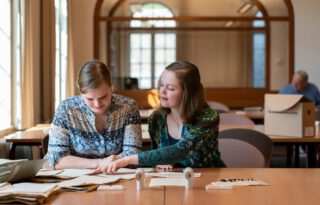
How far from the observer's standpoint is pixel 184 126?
3080mm

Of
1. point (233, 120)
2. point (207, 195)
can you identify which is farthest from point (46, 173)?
point (233, 120)

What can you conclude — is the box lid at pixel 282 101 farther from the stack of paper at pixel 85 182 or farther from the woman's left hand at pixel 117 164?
the stack of paper at pixel 85 182

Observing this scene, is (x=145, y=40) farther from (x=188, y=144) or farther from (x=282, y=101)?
(x=188, y=144)

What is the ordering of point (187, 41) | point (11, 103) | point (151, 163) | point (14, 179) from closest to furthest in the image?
point (14, 179) < point (151, 163) < point (11, 103) < point (187, 41)

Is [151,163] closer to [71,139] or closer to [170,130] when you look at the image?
[170,130]

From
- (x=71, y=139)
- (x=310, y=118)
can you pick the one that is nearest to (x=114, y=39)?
(x=310, y=118)

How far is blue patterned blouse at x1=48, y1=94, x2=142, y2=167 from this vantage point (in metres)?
3.17

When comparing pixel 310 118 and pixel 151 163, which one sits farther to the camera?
pixel 310 118

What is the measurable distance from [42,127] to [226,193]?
365 centimetres

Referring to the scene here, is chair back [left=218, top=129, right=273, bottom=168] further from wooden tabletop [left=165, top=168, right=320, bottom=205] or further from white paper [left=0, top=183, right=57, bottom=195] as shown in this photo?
white paper [left=0, top=183, right=57, bottom=195]

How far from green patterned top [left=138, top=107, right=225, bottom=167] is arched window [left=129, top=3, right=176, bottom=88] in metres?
8.81

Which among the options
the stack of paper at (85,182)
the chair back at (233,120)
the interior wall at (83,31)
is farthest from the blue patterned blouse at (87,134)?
the interior wall at (83,31)

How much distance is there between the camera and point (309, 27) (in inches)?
A: 448

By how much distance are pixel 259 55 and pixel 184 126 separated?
9.17 m
